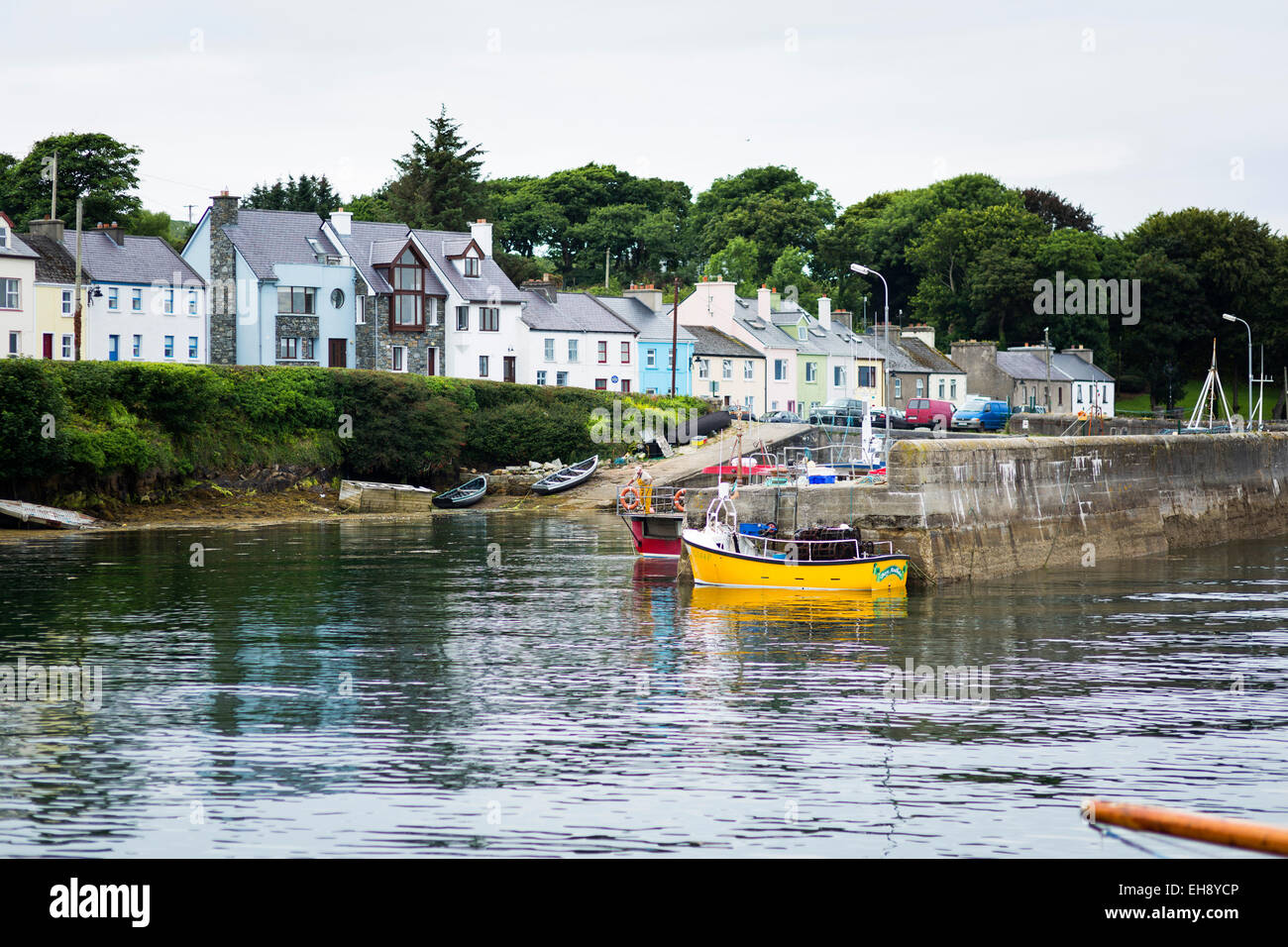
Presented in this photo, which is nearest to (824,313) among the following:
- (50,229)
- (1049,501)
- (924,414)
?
(924,414)

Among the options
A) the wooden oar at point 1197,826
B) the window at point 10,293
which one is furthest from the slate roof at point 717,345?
the wooden oar at point 1197,826

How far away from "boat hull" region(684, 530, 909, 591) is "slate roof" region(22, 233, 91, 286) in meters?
50.3

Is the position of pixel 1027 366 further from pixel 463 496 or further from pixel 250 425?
pixel 250 425

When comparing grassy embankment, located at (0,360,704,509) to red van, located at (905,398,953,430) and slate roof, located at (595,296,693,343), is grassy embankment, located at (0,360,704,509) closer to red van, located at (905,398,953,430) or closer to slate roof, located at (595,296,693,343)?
red van, located at (905,398,953,430)

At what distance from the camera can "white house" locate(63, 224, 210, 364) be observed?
75.6 metres

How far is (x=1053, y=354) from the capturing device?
368 feet

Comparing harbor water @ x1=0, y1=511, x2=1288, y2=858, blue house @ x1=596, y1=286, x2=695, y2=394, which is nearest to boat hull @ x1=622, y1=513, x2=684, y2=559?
harbor water @ x1=0, y1=511, x2=1288, y2=858

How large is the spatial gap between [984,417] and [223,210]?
44.1m

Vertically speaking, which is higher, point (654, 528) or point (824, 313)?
point (824, 313)

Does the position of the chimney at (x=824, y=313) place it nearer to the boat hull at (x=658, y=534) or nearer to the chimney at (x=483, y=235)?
the chimney at (x=483, y=235)

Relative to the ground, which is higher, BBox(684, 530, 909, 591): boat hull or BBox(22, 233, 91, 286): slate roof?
BBox(22, 233, 91, 286): slate roof

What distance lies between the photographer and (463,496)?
68.0m

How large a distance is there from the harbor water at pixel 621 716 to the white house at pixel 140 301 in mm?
40500
